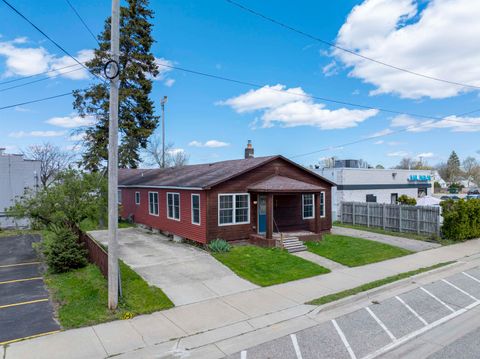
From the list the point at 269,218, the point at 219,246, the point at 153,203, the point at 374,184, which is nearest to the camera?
the point at 219,246

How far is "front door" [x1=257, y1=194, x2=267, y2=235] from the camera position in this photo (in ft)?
56.6

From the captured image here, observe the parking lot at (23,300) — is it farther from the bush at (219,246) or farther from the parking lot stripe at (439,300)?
the parking lot stripe at (439,300)

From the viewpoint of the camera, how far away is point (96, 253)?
12297 mm

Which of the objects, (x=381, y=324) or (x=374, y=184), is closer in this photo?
(x=381, y=324)

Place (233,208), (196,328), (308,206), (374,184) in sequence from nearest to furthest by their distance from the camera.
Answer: (196,328), (233,208), (308,206), (374,184)

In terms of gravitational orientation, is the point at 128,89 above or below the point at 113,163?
above

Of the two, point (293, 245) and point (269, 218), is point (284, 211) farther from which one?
point (293, 245)

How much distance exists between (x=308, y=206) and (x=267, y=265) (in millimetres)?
7560

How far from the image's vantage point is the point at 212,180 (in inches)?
640

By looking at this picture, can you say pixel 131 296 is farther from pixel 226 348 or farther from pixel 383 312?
pixel 383 312

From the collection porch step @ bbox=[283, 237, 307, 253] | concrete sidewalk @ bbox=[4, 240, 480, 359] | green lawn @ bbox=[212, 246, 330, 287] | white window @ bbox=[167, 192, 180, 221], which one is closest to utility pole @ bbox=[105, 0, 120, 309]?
concrete sidewalk @ bbox=[4, 240, 480, 359]

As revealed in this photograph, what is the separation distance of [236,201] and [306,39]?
8.24 meters

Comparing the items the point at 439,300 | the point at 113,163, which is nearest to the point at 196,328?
the point at 113,163

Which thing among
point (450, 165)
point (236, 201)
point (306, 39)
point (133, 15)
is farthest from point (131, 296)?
point (450, 165)
